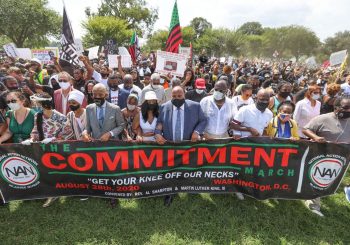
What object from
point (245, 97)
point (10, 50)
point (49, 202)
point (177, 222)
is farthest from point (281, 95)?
point (10, 50)

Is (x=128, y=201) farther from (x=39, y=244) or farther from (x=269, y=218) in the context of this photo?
(x=269, y=218)

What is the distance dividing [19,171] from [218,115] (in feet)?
11.5

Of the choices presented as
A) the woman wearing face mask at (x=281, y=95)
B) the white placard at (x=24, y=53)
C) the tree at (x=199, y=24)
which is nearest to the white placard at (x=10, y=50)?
the white placard at (x=24, y=53)

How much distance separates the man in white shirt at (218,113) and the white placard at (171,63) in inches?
110

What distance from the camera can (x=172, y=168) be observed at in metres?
4.40

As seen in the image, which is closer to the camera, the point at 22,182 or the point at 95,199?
the point at 22,182

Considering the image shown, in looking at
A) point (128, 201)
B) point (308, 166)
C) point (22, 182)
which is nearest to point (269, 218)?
point (308, 166)

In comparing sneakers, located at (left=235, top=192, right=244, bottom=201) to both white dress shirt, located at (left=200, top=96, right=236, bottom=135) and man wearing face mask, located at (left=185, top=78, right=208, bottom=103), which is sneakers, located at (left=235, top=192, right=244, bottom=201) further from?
man wearing face mask, located at (left=185, top=78, right=208, bottom=103)

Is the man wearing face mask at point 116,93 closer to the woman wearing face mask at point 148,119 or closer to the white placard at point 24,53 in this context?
the woman wearing face mask at point 148,119

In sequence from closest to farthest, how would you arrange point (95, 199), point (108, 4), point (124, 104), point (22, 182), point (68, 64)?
1. point (22, 182)
2. point (95, 199)
3. point (124, 104)
4. point (68, 64)
5. point (108, 4)

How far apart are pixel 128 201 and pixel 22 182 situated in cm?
180

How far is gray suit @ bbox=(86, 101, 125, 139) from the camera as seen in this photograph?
4.36 meters

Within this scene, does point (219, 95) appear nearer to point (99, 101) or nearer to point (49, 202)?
point (99, 101)

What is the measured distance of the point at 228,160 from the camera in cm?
438
